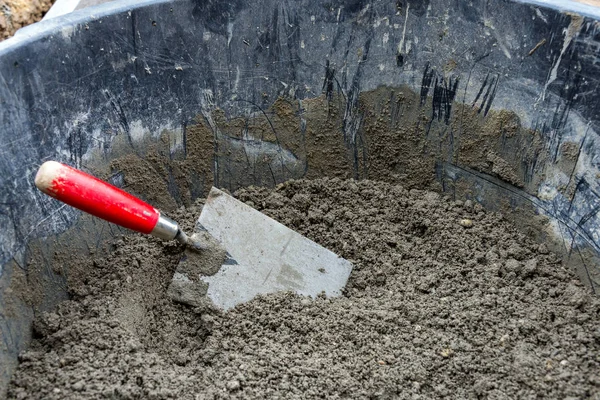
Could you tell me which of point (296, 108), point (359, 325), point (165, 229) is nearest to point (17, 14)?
point (296, 108)

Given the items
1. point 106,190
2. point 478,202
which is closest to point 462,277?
point 478,202

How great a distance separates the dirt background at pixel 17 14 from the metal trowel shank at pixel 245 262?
1.32 metres

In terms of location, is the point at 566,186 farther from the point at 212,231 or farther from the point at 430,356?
the point at 212,231

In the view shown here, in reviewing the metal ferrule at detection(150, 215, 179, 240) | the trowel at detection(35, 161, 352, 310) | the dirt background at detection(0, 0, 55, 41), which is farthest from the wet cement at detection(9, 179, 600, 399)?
the dirt background at detection(0, 0, 55, 41)

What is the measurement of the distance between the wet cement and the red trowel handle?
24cm

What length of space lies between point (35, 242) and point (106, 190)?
0.90 ft

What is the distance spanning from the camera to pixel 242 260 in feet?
5.62

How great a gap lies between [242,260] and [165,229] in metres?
0.27

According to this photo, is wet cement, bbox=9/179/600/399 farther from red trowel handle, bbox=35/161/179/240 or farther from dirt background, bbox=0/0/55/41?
dirt background, bbox=0/0/55/41

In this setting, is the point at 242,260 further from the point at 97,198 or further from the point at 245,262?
the point at 97,198

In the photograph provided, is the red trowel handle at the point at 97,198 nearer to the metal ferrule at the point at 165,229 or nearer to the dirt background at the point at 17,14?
the metal ferrule at the point at 165,229

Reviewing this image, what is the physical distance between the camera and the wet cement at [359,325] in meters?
1.41

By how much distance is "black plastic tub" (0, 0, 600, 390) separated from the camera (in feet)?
4.90

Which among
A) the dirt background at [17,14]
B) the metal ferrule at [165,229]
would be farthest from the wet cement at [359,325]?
the dirt background at [17,14]
